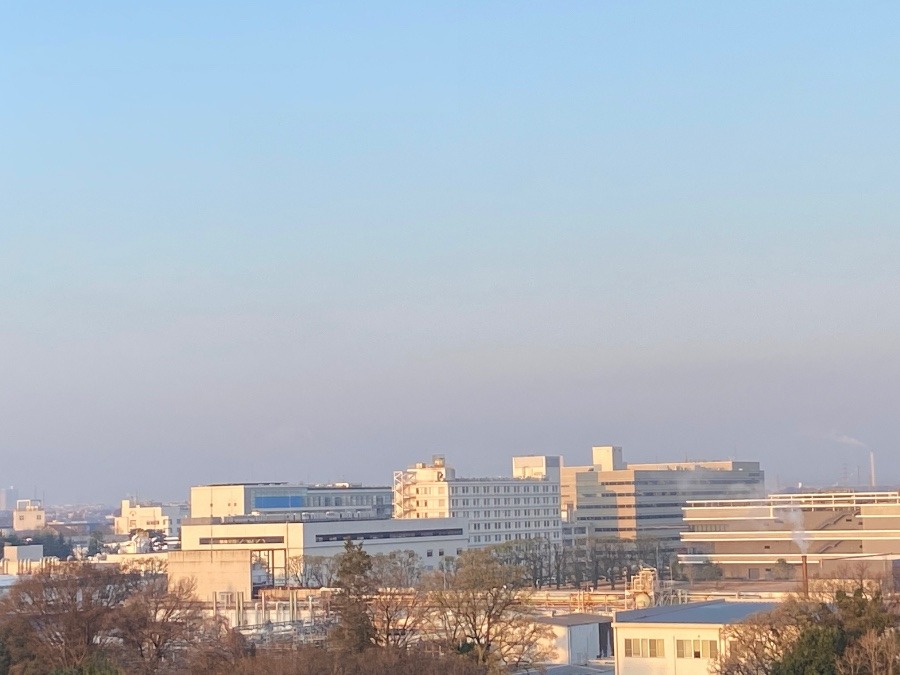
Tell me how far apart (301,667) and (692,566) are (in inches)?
2270

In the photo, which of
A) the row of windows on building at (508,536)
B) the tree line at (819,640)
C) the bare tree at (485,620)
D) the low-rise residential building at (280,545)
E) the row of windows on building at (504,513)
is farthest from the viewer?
the row of windows on building at (504,513)

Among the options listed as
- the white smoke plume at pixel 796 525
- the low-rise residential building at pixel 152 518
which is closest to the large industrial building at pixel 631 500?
the white smoke plume at pixel 796 525

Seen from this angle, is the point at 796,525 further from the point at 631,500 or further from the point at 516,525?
the point at 631,500

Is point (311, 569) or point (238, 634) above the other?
point (311, 569)

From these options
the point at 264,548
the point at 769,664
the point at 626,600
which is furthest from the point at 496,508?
the point at 769,664

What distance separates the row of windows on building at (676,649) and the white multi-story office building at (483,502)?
53937 mm

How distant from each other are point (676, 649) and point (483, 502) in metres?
60.1

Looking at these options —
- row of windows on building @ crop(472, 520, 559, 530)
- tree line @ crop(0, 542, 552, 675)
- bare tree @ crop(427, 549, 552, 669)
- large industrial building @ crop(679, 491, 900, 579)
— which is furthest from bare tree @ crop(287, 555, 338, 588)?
bare tree @ crop(427, 549, 552, 669)

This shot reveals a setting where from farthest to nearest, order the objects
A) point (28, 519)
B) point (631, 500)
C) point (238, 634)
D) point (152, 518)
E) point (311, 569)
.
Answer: point (28, 519) → point (152, 518) → point (631, 500) → point (311, 569) → point (238, 634)

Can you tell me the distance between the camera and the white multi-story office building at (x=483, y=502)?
302ft

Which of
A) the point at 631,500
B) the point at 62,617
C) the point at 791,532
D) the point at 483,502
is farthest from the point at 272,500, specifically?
the point at 62,617

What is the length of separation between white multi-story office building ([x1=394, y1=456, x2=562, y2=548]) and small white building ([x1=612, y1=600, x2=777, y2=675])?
5368 centimetres

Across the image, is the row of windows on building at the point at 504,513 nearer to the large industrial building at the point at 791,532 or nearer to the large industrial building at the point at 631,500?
the large industrial building at the point at 631,500

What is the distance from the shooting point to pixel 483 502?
94250 mm
